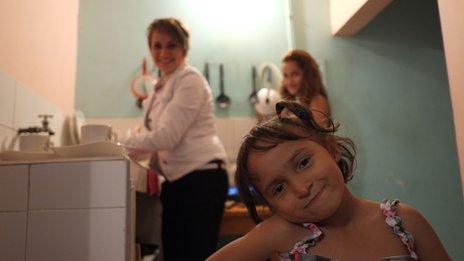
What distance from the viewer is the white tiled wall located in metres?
1.31

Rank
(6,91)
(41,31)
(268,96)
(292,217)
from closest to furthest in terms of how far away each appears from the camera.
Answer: (292,217), (6,91), (41,31), (268,96)

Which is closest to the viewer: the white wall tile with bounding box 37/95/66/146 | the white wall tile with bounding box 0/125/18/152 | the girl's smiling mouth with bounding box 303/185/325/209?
the girl's smiling mouth with bounding box 303/185/325/209

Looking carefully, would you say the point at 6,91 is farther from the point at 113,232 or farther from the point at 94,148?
the point at 113,232

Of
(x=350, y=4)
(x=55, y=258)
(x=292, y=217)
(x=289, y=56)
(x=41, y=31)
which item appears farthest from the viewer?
(x=350, y=4)

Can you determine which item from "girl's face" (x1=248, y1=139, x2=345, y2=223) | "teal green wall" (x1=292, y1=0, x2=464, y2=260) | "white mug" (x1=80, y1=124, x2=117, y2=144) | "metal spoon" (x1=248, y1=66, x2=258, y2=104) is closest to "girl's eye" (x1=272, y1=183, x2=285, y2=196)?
"girl's face" (x1=248, y1=139, x2=345, y2=223)

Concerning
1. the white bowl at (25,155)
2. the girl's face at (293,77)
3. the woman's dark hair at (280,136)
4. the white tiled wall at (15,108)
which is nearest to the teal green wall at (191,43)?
the girl's face at (293,77)

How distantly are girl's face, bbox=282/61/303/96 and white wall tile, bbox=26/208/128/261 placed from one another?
1119mm

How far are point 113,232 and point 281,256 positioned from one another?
1.48 feet

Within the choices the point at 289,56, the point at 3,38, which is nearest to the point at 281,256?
the point at 3,38

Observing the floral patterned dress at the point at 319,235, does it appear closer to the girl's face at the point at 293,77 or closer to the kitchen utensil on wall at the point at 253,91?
the girl's face at the point at 293,77

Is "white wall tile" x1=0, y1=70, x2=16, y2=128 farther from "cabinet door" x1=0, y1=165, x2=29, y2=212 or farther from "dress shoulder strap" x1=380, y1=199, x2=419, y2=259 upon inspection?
"dress shoulder strap" x1=380, y1=199, x2=419, y2=259

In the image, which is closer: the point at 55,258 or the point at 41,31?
the point at 55,258

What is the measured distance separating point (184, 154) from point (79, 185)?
449 millimetres

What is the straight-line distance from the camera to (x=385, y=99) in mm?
2211
